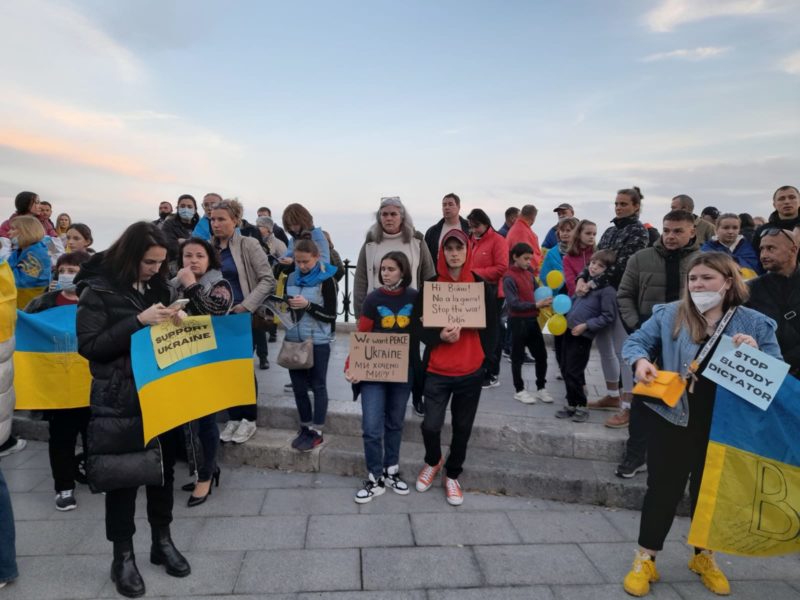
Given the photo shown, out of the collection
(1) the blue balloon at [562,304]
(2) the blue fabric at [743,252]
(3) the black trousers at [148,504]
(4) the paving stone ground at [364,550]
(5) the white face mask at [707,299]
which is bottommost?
(4) the paving stone ground at [364,550]

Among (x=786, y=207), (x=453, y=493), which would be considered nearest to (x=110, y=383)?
(x=453, y=493)

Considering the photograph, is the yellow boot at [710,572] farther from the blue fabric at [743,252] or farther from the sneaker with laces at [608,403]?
the blue fabric at [743,252]

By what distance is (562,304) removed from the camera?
4.86 meters

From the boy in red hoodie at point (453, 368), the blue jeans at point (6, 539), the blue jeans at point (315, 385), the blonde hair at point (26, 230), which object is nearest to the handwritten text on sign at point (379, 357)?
the boy in red hoodie at point (453, 368)

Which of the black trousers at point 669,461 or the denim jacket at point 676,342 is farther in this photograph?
the black trousers at point 669,461

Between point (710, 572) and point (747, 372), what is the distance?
1.35m

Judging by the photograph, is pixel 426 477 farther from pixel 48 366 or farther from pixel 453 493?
pixel 48 366

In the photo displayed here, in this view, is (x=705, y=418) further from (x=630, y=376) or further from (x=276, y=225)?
(x=276, y=225)

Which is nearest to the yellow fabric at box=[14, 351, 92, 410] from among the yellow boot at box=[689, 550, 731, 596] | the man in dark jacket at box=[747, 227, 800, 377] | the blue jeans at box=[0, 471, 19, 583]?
the blue jeans at box=[0, 471, 19, 583]

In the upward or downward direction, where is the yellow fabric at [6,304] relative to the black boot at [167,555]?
upward

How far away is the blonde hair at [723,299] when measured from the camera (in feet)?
8.68

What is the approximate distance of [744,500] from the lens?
2691mm

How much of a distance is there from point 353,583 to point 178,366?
1.71m

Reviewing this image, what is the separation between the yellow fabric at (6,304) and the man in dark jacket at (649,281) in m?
4.34
